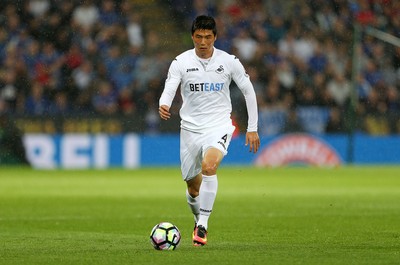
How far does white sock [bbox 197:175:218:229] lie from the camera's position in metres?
10.4

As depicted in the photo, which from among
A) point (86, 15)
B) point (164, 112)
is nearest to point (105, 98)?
point (86, 15)

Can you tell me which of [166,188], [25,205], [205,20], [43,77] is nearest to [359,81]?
[43,77]

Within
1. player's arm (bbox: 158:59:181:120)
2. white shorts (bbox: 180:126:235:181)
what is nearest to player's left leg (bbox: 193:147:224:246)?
white shorts (bbox: 180:126:235:181)

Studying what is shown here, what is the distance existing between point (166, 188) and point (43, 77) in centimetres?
754

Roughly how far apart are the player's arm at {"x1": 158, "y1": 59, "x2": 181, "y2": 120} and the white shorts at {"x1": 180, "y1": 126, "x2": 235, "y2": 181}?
0.52 metres

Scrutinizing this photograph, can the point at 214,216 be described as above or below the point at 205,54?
below

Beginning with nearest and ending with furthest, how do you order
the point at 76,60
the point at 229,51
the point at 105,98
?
the point at 105,98, the point at 76,60, the point at 229,51

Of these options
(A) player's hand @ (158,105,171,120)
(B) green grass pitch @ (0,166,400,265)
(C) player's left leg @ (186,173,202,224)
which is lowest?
(B) green grass pitch @ (0,166,400,265)

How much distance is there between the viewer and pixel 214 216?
14.5 m

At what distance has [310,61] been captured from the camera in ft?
96.7

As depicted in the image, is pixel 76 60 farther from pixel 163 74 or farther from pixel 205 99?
pixel 205 99

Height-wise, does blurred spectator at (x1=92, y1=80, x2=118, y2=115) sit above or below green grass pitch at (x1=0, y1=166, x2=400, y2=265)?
above

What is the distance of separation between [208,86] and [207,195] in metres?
1.11

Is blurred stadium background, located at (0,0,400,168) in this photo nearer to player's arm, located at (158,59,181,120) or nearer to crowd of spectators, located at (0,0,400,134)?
crowd of spectators, located at (0,0,400,134)
